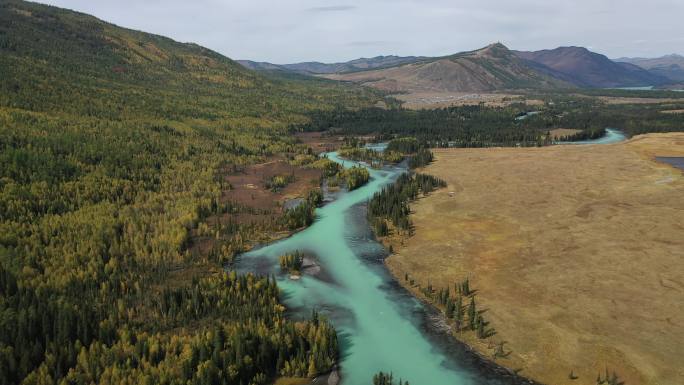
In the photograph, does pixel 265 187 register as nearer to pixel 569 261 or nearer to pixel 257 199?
pixel 257 199

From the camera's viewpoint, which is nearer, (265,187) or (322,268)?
(322,268)

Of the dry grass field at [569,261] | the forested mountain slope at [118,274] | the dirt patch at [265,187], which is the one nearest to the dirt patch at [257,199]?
the dirt patch at [265,187]

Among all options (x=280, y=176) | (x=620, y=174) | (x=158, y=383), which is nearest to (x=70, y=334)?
(x=158, y=383)

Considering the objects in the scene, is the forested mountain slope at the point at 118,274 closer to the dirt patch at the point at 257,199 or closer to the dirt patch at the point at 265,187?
the dirt patch at the point at 257,199

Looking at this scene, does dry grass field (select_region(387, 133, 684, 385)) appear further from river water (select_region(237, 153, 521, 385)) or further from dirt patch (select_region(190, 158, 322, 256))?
dirt patch (select_region(190, 158, 322, 256))

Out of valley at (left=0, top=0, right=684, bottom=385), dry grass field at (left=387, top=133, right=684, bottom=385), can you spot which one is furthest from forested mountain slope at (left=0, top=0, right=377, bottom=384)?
dry grass field at (left=387, top=133, right=684, bottom=385)

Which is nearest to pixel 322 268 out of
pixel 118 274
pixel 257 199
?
pixel 118 274

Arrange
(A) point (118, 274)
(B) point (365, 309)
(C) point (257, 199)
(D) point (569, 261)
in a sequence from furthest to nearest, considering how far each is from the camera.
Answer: (C) point (257, 199) → (D) point (569, 261) → (A) point (118, 274) → (B) point (365, 309)
